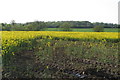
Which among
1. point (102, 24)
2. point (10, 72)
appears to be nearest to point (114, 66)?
point (10, 72)

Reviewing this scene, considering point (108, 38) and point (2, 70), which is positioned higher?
point (108, 38)

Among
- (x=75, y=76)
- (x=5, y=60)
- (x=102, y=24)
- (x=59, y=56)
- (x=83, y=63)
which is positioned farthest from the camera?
(x=102, y=24)

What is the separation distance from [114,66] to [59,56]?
7.75 feet

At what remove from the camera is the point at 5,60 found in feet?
17.7

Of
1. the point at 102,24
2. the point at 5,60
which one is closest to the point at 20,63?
the point at 5,60

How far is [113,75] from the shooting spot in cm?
483

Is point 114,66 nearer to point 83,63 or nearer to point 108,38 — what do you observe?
point 83,63

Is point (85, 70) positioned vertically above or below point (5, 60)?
below

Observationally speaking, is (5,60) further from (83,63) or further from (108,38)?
(108,38)

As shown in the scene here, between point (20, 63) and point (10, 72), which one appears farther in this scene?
point (20, 63)

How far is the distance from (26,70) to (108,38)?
7.83 meters

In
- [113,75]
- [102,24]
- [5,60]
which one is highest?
[102,24]

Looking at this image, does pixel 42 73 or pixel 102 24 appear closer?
pixel 42 73

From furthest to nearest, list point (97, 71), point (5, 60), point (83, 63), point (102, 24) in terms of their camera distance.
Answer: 1. point (102, 24)
2. point (83, 63)
3. point (5, 60)
4. point (97, 71)
